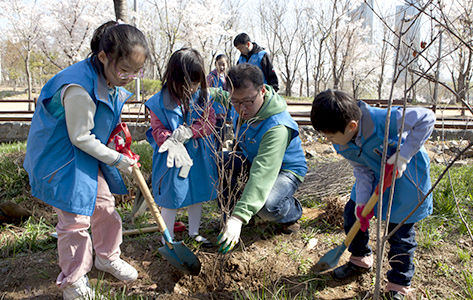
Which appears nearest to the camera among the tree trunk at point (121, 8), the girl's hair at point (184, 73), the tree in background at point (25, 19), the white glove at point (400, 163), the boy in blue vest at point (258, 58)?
the white glove at point (400, 163)

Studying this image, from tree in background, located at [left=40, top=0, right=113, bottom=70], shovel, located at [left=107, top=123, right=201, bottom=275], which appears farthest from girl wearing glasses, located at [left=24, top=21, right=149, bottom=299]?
tree in background, located at [left=40, top=0, right=113, bottom=70]

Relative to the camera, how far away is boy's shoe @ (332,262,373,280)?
2.19 meters

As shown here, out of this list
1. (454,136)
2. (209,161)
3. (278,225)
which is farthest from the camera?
(454,136)

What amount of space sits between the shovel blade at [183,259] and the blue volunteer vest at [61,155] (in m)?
0.55

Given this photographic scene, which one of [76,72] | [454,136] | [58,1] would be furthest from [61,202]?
[58,1]

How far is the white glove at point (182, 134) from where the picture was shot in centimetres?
244

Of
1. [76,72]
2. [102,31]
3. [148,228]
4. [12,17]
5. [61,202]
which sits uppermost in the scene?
[12,17]

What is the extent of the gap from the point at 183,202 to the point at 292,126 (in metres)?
0.93

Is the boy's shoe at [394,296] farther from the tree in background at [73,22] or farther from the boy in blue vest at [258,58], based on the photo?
the tree in background at [73,22]

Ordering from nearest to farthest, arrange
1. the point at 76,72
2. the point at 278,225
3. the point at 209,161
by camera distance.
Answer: the point at 76,72, the point at 209,161, the point at 278,225

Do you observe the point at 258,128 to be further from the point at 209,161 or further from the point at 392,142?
the point at 392,142

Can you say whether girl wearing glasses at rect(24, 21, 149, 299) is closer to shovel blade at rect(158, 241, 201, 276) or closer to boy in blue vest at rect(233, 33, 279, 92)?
shovel blade at rect(158, 241, 201, 276)

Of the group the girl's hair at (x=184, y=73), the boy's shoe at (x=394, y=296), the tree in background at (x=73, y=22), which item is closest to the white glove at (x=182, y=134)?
the girl's hair at (x=184, y=73)

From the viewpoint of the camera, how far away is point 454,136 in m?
6.89
